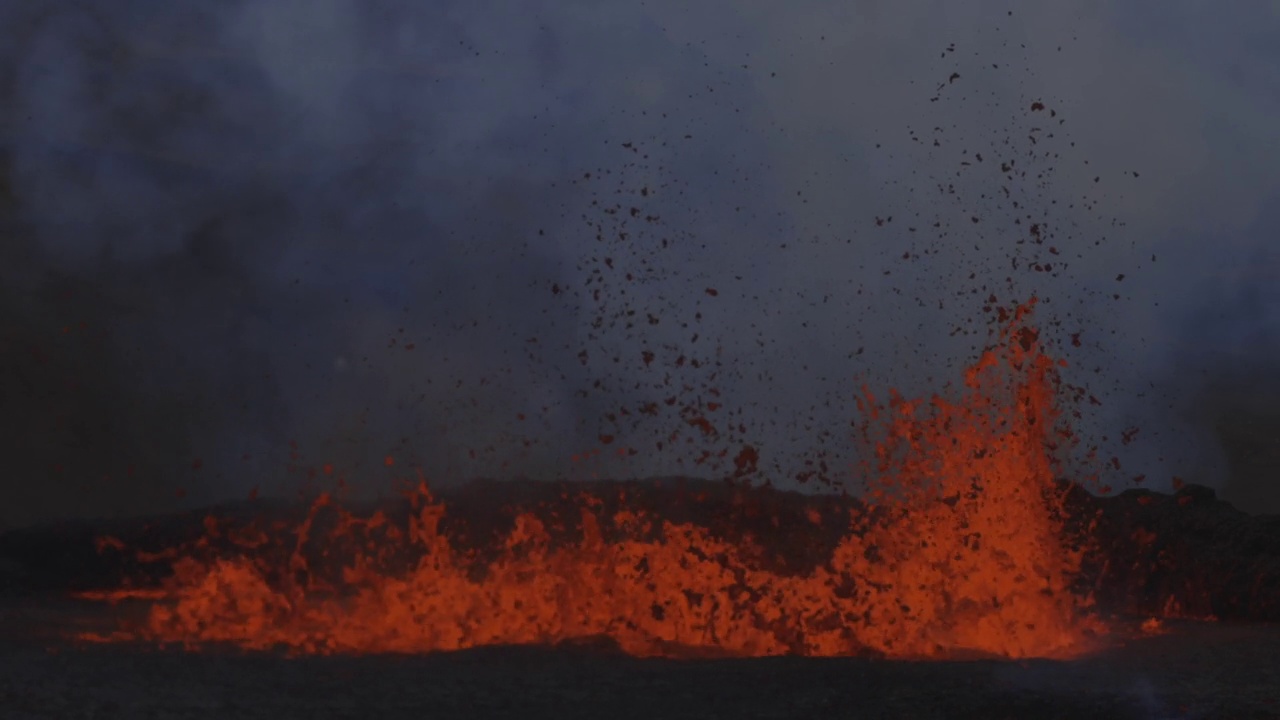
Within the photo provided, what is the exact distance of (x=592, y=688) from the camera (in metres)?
8.91

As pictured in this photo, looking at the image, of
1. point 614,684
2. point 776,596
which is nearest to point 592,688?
point 614,684

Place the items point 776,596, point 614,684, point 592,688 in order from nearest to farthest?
point 592,688
point 614,684
point 776,596

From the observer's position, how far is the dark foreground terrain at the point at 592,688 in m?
8.28

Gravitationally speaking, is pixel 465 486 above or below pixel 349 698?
above

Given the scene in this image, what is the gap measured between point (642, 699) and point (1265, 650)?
302 inches

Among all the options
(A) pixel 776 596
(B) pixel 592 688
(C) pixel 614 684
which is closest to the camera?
(B) pixel 592 688

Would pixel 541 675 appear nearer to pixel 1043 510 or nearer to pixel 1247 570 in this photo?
pixel 1043 510

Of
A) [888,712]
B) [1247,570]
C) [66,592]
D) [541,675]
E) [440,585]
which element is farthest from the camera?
[66,592]

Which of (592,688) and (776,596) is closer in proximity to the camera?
(592,688)

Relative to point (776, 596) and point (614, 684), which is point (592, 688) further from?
point (776, 596)

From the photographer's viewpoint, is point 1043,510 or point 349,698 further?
point 1043,510

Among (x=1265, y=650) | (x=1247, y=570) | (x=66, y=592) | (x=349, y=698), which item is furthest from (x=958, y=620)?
(x=66, y=592)

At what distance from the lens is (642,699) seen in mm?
8523

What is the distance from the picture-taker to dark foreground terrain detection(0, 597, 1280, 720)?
326 inches
